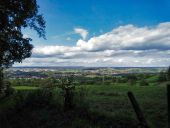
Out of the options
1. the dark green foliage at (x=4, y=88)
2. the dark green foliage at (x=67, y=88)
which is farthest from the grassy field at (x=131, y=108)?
the dark green foliage at (x=4, y=88)

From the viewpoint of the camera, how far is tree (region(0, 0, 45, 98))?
21047 millimetres

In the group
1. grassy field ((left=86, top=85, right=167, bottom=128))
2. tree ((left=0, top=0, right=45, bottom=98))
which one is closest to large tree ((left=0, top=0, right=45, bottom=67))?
tree ((left=0, top=0, right=45, bottom=98))

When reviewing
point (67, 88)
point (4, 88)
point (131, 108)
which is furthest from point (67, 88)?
point (4, 88)

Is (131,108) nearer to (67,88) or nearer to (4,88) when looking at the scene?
(67,88)

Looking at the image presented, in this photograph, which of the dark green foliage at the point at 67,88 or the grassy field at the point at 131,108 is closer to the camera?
the grassy field at the point at 131,108

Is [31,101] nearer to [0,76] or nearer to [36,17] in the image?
[36,17]

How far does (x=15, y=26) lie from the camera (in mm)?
22703

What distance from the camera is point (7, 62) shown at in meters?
24.5

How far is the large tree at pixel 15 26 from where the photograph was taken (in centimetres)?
2105

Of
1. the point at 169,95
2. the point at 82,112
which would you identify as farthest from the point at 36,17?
the point at 169,95

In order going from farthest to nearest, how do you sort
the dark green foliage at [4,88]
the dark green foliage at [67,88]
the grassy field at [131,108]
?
the dark green foliage at [4,88]
the dark green foliage at [67,88]
the grassy field at [131,108]

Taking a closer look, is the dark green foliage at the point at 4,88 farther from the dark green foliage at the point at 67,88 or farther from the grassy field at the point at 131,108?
the dark green foliage at the point at 67,88

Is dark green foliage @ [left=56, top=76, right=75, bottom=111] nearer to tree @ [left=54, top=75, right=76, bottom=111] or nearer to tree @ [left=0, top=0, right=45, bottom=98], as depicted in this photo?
tree @ [left=54, top=75, right=76, bottom=111]

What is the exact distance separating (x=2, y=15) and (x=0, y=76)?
31.6ft
